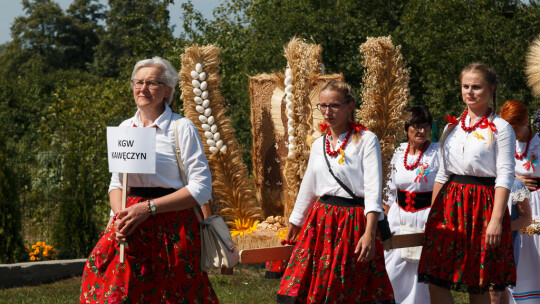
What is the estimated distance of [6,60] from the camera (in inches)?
2222

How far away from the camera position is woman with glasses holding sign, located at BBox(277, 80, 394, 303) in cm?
453

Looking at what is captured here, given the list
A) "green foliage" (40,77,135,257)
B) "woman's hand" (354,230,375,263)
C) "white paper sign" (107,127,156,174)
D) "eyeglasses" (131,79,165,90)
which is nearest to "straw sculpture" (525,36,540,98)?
"woman's hand" (354,230,375,263)

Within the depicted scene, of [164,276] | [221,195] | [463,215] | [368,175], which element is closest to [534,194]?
[463,215]

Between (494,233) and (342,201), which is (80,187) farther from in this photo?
(494,233)

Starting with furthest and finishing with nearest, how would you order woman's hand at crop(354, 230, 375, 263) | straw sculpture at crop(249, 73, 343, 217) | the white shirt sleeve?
1. straw sculpture at crop(249, 73, 343, 217)
2. woman's hand at crop(354, 230, 375, 263)
3. the white shirt sleeve

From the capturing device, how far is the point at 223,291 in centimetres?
812

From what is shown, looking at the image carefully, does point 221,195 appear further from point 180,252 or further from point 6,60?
point 6,60

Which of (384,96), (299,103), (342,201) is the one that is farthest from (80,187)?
(342,201)

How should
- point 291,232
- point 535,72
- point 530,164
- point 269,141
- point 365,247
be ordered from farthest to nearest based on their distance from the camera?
point 269,141 → point 535,72 → point 530,164 → point 291,232 → point 365,247

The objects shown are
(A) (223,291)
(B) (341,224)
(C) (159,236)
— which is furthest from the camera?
(A) (223,291)

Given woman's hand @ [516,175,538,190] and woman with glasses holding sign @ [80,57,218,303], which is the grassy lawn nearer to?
woman's hand @ [516,175,538,190]

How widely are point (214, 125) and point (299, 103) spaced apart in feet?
3.93

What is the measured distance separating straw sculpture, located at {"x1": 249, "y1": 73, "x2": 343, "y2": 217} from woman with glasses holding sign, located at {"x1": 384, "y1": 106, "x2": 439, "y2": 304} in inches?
75.6

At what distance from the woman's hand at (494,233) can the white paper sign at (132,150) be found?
2.23 m
